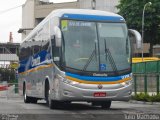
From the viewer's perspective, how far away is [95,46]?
18.2 m

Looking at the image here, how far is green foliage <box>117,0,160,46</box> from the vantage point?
77.4 meters

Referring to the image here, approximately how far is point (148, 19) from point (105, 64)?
6096cm

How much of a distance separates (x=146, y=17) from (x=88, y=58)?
61.1 meters

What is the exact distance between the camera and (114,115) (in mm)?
15719

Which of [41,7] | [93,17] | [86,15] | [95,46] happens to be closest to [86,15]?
[86,15]

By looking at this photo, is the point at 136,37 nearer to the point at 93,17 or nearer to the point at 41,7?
the point at 93,17

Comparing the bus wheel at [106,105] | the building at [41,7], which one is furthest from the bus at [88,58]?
the building at [41,7]

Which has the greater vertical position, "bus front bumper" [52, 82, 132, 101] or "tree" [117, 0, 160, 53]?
"tree" [117, 0, 160, 53]

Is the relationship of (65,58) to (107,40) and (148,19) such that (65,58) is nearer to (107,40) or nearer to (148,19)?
(107,40)

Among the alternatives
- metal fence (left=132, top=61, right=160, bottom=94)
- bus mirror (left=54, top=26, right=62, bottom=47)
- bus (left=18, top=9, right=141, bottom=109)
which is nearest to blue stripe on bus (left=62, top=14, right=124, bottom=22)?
bus (left=18, top=9, right=141, bottom=109)

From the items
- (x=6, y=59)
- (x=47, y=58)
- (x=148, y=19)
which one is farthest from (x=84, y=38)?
(x=6, y=59)

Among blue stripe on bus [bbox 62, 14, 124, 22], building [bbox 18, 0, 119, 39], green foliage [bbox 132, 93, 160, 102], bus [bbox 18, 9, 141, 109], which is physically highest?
building [bbox 18, 0, 119, 39]

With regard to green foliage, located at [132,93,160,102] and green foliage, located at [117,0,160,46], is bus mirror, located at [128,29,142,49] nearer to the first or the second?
green foliage, located at [132,93,160,102]

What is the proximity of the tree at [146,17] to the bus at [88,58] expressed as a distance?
58960 mm
